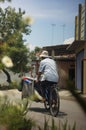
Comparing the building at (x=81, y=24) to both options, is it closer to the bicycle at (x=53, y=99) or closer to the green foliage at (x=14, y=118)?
the bicycle at (x=53, y=99)

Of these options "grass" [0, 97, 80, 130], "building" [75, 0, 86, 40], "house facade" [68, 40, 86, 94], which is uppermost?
"building" [75, 0, 86, 40]

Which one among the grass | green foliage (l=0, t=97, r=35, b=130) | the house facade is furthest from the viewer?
the house facade

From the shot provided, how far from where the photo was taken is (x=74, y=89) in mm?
1232

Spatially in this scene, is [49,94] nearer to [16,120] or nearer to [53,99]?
[53,99]

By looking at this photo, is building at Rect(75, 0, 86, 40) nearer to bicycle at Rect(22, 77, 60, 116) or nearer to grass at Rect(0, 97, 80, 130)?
bicycle at Rect(22, 77, 60, 116)

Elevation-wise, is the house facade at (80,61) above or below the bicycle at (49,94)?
above

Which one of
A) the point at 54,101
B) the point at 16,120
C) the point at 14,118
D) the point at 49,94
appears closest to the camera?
the point at 16,120

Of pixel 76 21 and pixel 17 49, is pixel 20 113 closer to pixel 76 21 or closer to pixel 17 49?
pixel 76 21

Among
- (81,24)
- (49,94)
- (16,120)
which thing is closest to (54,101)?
(49,94)

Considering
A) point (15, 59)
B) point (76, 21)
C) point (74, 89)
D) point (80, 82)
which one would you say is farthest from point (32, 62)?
point (74, 89)

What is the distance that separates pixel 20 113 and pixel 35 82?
164 inches

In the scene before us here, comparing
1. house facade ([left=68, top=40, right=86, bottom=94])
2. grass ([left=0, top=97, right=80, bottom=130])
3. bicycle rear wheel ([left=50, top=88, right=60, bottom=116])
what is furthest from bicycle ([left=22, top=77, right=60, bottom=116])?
house facade ([left=68, top=40, right=86, bottom=94])

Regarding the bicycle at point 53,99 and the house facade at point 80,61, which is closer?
the bicycle at point 53,99

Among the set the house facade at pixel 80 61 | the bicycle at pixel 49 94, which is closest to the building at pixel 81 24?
the house facade at pixel 80 61
